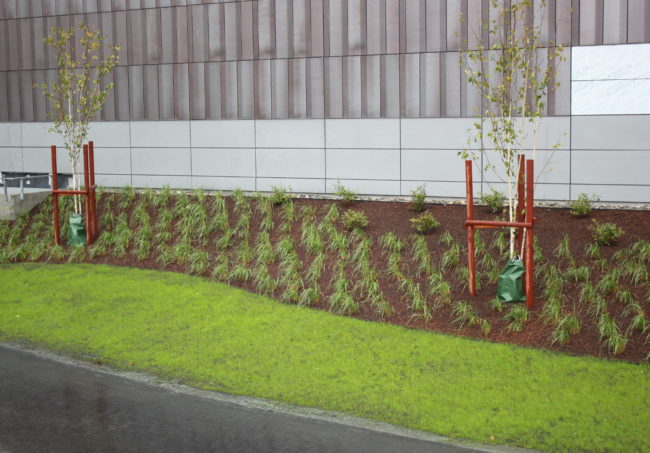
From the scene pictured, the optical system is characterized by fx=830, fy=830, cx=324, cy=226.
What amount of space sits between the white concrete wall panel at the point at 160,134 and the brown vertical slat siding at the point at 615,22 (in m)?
9.81

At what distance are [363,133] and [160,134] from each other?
5.36m

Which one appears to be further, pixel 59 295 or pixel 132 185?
pixel 132 185

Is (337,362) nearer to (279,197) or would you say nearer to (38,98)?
(279,197)

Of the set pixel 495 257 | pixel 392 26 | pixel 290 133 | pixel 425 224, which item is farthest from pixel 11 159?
pixel 495 257

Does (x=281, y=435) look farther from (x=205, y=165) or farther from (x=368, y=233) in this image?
(x=205, y=165)

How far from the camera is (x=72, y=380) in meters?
9.88

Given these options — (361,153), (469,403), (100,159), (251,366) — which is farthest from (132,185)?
(469,403)

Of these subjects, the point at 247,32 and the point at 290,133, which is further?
the point at 247,32

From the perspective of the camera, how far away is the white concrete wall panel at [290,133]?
62.2ft

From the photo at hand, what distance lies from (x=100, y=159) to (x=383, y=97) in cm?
772

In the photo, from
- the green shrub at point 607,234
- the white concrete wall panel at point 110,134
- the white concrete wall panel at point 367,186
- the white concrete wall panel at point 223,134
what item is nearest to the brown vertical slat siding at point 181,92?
the white concrete wall panel at point 223,134

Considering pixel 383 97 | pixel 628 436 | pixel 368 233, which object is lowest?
pixel 628 436

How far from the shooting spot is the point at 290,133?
1923cm

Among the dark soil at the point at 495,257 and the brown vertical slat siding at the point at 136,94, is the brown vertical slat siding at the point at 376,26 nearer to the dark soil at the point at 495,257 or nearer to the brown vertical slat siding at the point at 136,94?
the dark soil at the point at 495,257
